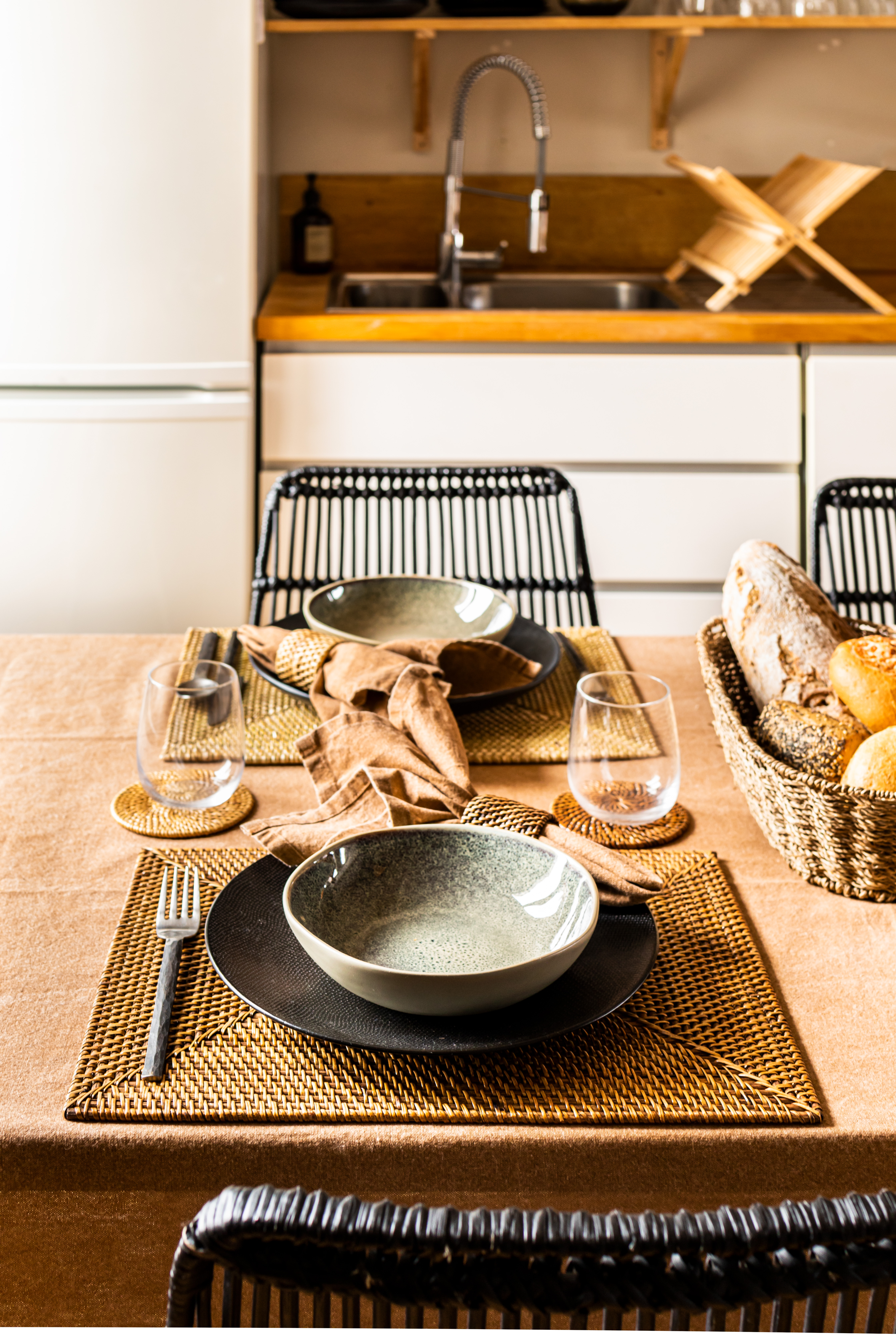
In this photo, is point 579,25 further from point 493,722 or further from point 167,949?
point 167,949

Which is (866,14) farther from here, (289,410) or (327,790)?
(327,790)

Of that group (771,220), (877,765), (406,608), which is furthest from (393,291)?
(877,765)

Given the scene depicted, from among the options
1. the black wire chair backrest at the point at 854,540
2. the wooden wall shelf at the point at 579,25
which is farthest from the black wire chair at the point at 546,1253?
the wooden wall shelf at the point at 579,25

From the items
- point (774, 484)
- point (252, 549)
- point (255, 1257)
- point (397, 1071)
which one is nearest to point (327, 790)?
point (397, 1071)

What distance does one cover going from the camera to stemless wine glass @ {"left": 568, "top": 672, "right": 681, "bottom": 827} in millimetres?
895

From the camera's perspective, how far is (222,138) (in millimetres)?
2246

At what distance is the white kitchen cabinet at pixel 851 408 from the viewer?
2.41 meters

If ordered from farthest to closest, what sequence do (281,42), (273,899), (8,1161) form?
(281,42) → (273,899) → (8,1161)

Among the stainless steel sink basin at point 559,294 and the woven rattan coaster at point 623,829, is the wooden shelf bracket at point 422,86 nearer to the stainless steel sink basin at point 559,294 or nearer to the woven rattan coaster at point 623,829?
the stainless steel sink basin at point 559,294

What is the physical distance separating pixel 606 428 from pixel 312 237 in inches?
35.2

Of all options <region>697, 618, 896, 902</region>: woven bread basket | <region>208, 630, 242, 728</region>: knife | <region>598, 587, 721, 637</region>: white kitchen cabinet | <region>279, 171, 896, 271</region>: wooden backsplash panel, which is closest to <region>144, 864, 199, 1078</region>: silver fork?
<region>208, 630, 242, 728</region>: knife

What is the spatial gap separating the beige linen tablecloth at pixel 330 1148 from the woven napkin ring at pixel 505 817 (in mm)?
157

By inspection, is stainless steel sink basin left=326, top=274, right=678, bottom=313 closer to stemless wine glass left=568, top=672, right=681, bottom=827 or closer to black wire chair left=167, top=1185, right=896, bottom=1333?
stemless wine glass left=568, top=672, right=681, bottom=827

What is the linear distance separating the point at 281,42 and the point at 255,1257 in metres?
2.96
